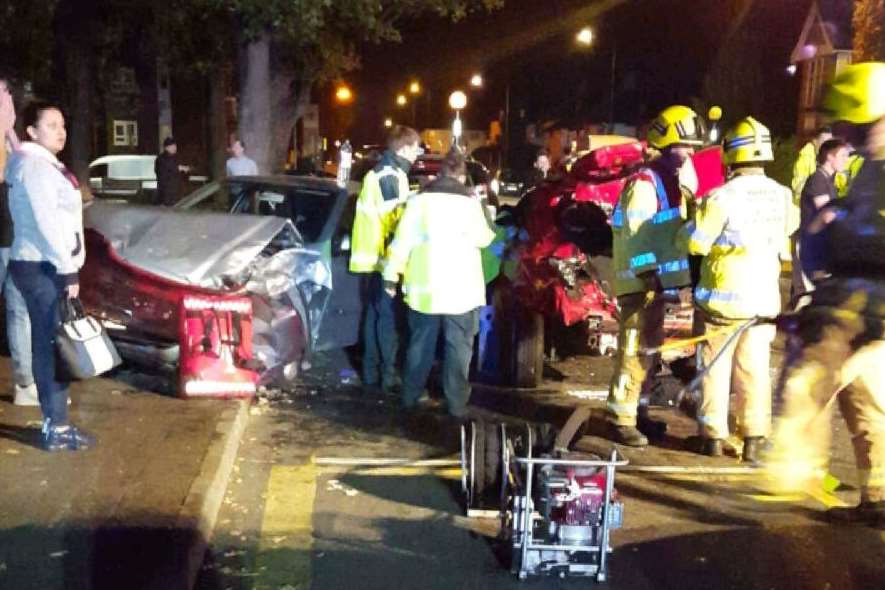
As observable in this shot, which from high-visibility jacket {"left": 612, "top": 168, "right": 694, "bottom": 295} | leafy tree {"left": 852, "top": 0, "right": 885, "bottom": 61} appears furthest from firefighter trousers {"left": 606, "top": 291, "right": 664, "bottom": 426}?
leafy tree {"left": 852, "top": 0, "right": 885, "bottom": 61}

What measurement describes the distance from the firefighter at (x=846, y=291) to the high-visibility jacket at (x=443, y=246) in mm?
2545

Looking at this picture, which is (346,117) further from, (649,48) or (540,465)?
(540,465)

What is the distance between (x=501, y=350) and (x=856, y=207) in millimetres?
3951

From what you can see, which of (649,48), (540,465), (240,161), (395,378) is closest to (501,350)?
(395,378)

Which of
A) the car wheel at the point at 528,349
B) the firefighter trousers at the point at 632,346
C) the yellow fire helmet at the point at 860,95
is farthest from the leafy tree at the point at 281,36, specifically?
the yellow fire helmet at the point at 860,95

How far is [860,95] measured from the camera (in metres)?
4.74

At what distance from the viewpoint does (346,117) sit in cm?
5672

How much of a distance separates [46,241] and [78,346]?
1.85 feet

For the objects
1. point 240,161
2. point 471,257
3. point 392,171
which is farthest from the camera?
point 240,161

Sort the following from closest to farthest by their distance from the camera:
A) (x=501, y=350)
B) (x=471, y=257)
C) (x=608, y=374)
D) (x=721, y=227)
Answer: (x=721, y=227) → (x=471, y=257) → (x=501, y=350) → (x=608, y=374)

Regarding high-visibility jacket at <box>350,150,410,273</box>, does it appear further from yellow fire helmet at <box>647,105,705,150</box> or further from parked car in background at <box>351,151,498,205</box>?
parked car in background at <box>351,151,498,205</box>

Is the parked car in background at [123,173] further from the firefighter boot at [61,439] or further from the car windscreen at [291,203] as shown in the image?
the firefighter boot at [61,439]

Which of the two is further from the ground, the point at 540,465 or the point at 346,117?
the point at 346,117

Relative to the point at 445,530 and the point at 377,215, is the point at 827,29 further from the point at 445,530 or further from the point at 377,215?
the point at 445,530
